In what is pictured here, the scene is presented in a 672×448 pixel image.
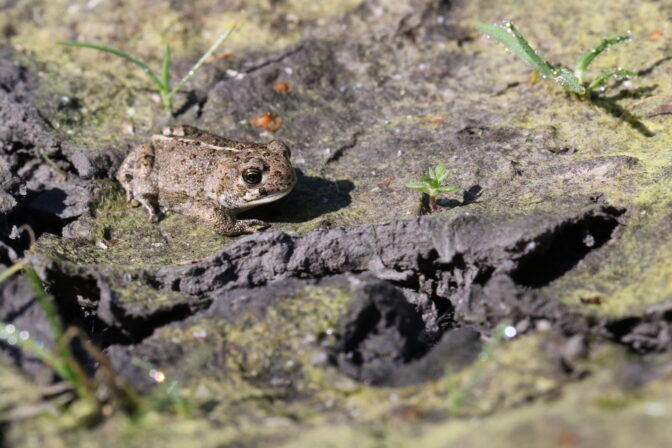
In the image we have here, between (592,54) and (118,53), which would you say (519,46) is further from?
(118,53)

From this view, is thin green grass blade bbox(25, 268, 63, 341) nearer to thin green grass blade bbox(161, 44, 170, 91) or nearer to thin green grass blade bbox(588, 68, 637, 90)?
thin green grass blade bbox(161, 44, 170, 91)

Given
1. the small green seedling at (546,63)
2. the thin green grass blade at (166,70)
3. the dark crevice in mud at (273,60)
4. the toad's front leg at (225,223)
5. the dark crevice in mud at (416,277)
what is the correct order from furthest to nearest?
the dark crevice in mud at (273,60) → the thin green grass blade at (166,70) → the small green seedling at (546,63) → the toad's front leg at (225,223) → the dark crevice in mud at (416,277)

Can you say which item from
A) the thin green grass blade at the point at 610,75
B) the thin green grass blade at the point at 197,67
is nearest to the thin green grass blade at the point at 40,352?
the thin green grass blade at the point at 197,67

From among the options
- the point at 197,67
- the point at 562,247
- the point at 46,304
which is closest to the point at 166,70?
the point at 197,67

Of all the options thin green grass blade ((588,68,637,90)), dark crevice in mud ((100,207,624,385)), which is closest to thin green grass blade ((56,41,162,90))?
dark crevice in mud ((100,207,624,385))

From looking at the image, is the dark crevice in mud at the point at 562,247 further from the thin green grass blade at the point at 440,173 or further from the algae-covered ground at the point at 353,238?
the thin green grass blade at the point at 440,173

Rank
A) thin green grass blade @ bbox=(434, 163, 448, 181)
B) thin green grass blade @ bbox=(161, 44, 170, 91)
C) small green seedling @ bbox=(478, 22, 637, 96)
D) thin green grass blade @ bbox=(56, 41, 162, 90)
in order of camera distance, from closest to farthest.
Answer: thin green grass blade @ bbox=(434, 163, 448, 181) < small green seedling @ bbox=(478, 22, 637, 96) < thin green grass blade @ bbox=(56, 41, 162, 90) < thin green grass blade @ bbox=(161, 44, 170, 91)

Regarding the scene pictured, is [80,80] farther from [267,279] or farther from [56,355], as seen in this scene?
[56,355]
